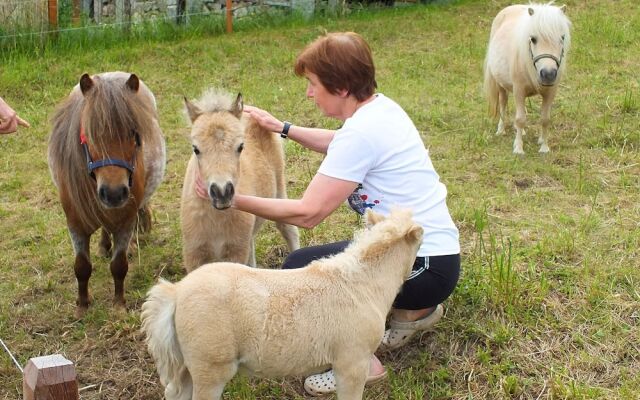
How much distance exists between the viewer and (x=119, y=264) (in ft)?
14.6

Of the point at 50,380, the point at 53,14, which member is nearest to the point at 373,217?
the point at 50,380

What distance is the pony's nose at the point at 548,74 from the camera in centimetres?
659

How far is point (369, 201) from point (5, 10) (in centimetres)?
713

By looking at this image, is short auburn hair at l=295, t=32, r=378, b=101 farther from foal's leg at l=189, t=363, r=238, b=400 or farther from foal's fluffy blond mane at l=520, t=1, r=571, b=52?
foal's fluffy blond mane at l=520, t=1, r=571, b=52

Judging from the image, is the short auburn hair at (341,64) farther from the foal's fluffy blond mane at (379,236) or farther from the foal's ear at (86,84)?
the foal's ear at (86,84)

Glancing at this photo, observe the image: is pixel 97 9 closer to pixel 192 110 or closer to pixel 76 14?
A: pixel 76 14

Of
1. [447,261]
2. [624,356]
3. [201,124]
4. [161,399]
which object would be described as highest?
[201,124]

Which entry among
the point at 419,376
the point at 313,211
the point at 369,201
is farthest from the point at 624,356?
the point at 313,211

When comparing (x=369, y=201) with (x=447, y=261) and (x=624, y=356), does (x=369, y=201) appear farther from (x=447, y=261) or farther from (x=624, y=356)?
(x=624, y=356)

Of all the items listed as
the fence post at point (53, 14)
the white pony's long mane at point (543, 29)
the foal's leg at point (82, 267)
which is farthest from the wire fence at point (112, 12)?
the foal's leg at point (82, 267)

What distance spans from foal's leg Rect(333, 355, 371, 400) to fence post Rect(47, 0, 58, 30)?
756 cm

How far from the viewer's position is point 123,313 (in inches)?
171

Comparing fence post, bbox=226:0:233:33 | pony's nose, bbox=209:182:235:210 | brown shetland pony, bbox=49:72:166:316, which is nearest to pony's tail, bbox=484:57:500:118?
brown shetland pony, bbox=49:72:166:316

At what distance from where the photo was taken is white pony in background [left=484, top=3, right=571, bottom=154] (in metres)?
6.68
